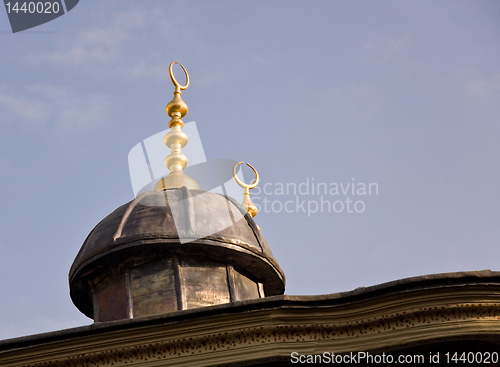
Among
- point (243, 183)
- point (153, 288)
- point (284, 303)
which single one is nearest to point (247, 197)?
point (243, 183)

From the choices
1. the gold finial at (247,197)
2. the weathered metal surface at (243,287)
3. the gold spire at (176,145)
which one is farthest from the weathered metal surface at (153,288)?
the gold finial at (247,197)

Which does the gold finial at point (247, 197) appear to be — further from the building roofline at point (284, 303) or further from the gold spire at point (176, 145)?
the building roofline at point (284, 303)

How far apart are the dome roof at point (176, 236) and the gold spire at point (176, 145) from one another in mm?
740

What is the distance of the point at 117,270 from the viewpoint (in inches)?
456

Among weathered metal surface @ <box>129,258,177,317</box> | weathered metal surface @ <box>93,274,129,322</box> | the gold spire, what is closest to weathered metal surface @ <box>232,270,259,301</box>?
weathered metal surface @ <box>129,258,177,317</box>

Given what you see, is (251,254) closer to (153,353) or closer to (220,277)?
(220,277)

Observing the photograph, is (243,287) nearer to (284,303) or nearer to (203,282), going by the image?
(203,282)

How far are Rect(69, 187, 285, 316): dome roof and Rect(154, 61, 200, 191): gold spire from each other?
740 millimetres

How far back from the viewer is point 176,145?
46.7ft

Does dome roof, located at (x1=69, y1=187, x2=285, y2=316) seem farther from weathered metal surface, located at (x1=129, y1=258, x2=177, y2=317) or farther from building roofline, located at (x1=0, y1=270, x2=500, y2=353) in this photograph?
building roofline, located at (x1=0, y1=270, x2=500, y2=353)

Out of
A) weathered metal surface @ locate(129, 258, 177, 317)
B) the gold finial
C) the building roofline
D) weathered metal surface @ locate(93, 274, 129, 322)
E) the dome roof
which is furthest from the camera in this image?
the gold finial

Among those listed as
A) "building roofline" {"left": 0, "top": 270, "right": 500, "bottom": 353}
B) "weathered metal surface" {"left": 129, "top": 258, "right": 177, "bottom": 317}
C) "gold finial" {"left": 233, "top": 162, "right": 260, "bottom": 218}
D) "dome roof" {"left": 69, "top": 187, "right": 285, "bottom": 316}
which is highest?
"gold finial" {"left": 233, "top": 162, "right": 260, "bottom": 218}

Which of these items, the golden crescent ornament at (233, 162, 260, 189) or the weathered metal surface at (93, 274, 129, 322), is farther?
the golden crescent ornament at (233, 162, 260, 189)

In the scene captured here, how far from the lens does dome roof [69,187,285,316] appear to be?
1133 cm
